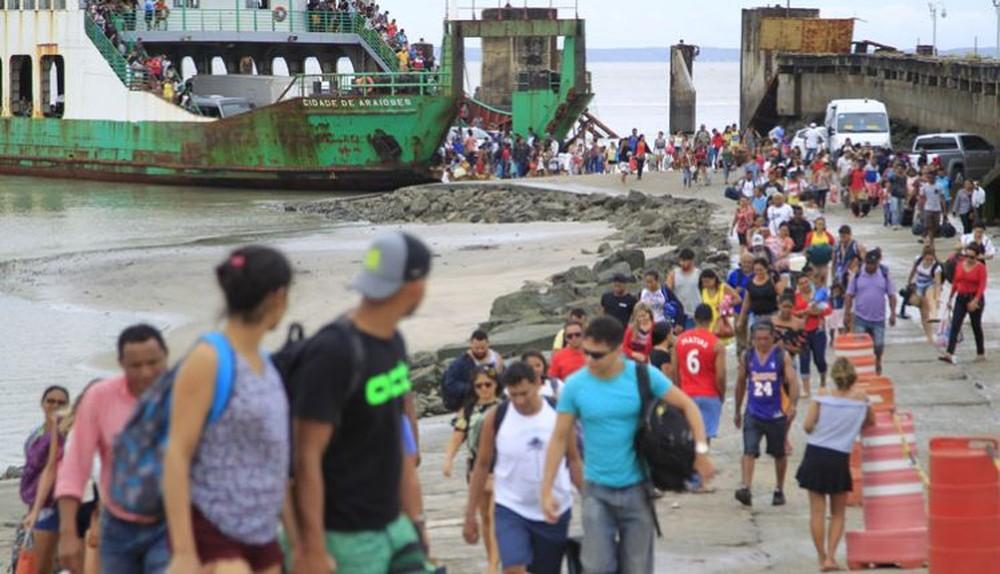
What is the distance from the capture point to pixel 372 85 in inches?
1731

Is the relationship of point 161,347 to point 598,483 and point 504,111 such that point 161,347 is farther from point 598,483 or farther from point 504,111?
point 504,111

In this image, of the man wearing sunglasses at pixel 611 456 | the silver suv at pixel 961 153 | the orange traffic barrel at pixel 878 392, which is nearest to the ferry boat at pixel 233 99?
the silver suv at pixel 961 153

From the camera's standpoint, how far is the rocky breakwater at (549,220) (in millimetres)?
18531

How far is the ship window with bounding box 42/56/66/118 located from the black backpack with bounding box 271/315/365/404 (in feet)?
150

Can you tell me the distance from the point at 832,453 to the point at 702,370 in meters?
2.02

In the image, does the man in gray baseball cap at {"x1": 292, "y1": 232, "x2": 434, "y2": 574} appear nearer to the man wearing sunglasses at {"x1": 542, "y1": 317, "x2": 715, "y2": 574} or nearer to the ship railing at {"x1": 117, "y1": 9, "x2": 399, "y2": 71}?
the man wearing sunglasses at {"x1": 542, "y1": 317, "x2": 715, "y2": 574}

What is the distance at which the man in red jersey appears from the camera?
1110 centimetres

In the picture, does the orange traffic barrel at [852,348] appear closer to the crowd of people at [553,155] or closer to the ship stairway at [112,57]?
the crowd of people at [553,155]

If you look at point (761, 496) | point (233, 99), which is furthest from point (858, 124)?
point (761, 496)

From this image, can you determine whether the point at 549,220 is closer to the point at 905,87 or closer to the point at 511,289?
the point at 511,289

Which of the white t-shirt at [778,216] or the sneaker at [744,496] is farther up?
the white t-shirt at [778,216]

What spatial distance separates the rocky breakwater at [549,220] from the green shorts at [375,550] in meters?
10.7

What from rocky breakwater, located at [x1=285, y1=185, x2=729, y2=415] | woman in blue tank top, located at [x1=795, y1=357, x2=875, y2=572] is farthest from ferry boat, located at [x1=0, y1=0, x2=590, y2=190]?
woman in blue tank top, located at [x1=795, y1=357, x2=875, y2=572]

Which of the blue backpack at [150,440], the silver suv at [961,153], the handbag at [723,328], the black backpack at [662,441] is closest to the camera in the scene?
the blue backpack at [150,440]
